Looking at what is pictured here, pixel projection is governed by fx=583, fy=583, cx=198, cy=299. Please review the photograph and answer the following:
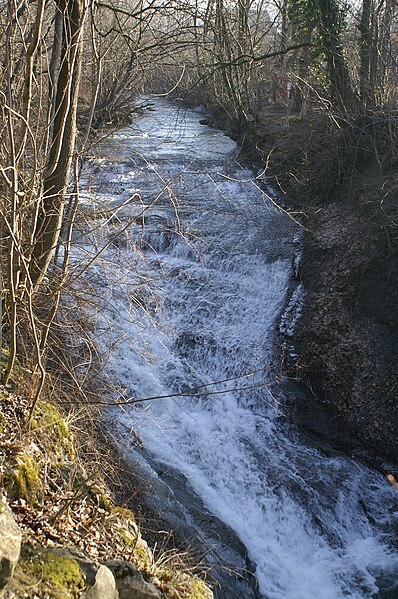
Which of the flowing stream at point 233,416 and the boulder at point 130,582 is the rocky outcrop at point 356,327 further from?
the boulder at point 130,582

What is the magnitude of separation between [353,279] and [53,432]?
6.01 m

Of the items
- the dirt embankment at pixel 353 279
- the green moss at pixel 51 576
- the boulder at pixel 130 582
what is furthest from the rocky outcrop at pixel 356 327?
the green moss at pixel 51 576

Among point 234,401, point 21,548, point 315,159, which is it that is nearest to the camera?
point 21,548

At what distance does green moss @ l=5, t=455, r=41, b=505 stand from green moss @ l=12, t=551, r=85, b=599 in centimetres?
58

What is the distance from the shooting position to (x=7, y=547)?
3.43 metres

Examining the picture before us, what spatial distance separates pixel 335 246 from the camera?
10.6 m

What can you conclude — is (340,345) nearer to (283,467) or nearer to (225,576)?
(283,467)

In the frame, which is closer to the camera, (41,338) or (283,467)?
(41,338)

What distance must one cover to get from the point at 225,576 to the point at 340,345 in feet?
13.9

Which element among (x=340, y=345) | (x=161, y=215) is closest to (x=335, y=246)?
(x=340, y=345)

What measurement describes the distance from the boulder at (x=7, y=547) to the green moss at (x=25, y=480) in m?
0.65

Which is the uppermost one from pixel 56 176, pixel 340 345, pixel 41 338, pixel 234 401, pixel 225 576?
pixel 56 176

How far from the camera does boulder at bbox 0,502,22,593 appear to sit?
336 cm

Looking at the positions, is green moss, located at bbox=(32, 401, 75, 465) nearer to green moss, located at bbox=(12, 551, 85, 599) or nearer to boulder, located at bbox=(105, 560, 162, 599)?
boulder, located at bbox=(105, 560, 162, 599)
